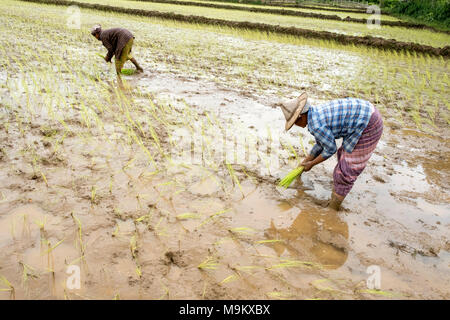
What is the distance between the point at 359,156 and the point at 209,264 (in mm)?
1366

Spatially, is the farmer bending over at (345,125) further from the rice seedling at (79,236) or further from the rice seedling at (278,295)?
the rice seedling at (79,236)

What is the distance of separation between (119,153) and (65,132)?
771 mm

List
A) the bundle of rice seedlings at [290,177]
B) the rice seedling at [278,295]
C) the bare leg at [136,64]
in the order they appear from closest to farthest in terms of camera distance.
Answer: the rice seedling at [278,295], the bundle of rice seedlings at [290,177], the bare leg at [136,64]

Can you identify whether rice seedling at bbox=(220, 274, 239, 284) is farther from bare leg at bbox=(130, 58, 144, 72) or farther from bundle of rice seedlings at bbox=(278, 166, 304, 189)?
bare leg at bbox=(130, 58, 144, 72)

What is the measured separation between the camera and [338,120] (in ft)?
6.65

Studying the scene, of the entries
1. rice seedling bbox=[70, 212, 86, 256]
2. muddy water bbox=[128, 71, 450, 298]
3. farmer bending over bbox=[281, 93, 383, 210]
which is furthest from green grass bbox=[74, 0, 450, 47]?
rice seedling bbox=[70, 212, 86, 256]

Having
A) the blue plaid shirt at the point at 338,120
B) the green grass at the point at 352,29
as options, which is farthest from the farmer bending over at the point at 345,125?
the green grass at the point at 352,29

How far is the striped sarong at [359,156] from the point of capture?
207 centimetres

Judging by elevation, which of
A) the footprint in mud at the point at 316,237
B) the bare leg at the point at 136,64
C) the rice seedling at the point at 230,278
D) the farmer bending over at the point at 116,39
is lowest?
the footprint in mud at the point at 316,237

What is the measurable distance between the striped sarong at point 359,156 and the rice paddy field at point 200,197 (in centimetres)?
29

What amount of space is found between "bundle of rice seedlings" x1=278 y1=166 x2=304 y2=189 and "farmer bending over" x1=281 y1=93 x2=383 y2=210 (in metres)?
0.22
